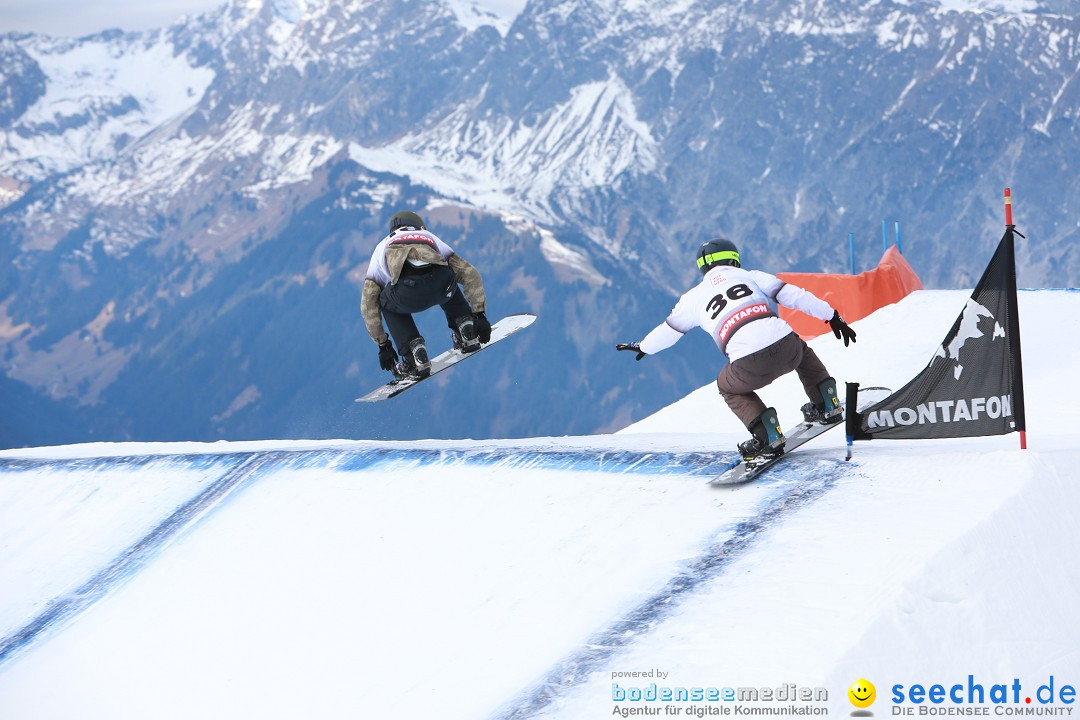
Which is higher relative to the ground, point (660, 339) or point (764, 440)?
point (660, 339)

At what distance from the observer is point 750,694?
460 centimetres

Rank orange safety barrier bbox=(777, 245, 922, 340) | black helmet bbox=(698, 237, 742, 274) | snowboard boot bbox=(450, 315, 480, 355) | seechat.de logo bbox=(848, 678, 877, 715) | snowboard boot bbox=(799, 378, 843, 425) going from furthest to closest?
orange safety barrier bbox=(777, 245, 922, 340), snowboard boot bbox=(450, 315, 480, 355), snowboard boot bbox=(799, 378, 843, 425), black helmet bbox=(698, 237, 742, 274), seechat.de logo bbox=(848, 678, 877, 715)

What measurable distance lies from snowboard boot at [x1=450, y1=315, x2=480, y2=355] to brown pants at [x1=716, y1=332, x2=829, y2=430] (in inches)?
144

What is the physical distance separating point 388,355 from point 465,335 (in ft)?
2.37

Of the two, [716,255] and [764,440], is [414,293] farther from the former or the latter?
[764,440]

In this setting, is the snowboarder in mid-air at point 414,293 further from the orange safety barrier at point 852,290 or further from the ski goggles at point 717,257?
the orange safety barrier at point 852,290

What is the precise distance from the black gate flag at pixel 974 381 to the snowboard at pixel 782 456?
26 centimetres

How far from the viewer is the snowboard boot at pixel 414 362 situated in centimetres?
1030

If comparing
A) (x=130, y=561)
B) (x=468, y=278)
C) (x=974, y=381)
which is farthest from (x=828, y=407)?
(x=130, y=561)

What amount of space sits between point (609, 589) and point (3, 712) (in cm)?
353

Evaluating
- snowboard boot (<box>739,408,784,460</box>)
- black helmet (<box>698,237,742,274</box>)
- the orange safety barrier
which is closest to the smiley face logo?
snowboard boot (<box>739,408,784,460</box>)

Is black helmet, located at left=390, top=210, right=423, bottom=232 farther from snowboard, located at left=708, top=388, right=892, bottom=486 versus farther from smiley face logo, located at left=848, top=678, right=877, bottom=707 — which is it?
smiley face logo, located at left=848, top=678, right=877, bottom=707

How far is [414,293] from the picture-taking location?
9922mm

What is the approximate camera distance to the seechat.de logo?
4.50 meters
